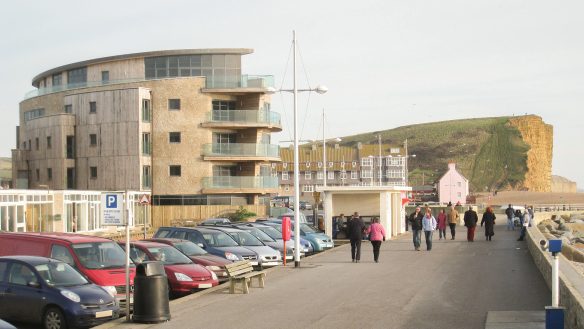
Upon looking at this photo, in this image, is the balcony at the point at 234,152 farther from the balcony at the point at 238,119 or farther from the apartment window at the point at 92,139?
the apartment window at the point at 92,139

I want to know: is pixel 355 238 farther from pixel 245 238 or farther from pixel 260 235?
pixel 260 235

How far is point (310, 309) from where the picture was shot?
16359mm

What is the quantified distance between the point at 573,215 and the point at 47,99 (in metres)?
64.3

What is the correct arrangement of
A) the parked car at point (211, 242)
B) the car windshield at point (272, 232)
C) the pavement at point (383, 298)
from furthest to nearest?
the car windshield at point (272, 232) → the parked car at point (211, 242) → the pavement at point (383, 298)

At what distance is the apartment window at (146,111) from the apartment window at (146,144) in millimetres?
1201

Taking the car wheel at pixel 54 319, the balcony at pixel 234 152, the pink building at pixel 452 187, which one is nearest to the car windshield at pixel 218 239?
the car wheel at pixel 54 319

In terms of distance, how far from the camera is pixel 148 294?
14656mm

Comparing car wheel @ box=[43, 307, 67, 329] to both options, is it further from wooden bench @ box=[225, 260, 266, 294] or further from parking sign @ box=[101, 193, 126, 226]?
wooden bench @ box=[225, 260, 266, 294]

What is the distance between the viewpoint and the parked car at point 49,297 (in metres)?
14.2

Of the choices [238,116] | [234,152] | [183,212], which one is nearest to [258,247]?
[183,212]

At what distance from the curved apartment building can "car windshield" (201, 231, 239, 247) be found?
3456 centimetres

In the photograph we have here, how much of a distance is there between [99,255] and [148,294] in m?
3.51

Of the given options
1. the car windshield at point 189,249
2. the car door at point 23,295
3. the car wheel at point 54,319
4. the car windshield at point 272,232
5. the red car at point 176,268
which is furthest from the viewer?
the car windshield at point 272,232

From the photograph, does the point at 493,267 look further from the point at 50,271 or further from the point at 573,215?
the point at 573,215
